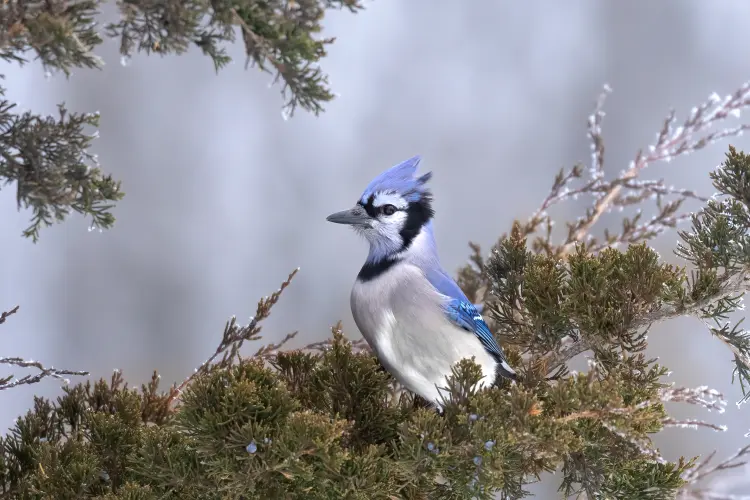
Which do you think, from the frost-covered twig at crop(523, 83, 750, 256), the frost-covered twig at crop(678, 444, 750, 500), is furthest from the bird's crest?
the frost-covered twig at crop(678, 444, 750, 500)

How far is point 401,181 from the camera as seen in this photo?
4.66ft

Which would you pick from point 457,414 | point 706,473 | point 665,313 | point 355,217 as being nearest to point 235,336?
point 355,217

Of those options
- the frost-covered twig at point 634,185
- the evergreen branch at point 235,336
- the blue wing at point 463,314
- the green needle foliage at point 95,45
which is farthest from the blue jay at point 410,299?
the green needle foliage at point 95,45

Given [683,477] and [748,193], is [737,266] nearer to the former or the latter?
[748,193]

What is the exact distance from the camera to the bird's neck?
144cm

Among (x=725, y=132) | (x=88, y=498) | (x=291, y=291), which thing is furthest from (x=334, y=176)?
(x=88, y=498)

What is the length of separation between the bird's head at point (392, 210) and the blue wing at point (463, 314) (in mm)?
96

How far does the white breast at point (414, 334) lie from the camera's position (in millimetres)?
1315

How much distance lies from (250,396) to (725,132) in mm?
1101

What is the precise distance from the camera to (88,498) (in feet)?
3.76

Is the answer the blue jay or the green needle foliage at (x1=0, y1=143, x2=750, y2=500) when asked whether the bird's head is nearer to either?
the blue jay

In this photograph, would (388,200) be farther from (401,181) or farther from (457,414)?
(457,414)

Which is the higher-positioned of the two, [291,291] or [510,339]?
[291,291]

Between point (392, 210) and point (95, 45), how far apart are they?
592mm
